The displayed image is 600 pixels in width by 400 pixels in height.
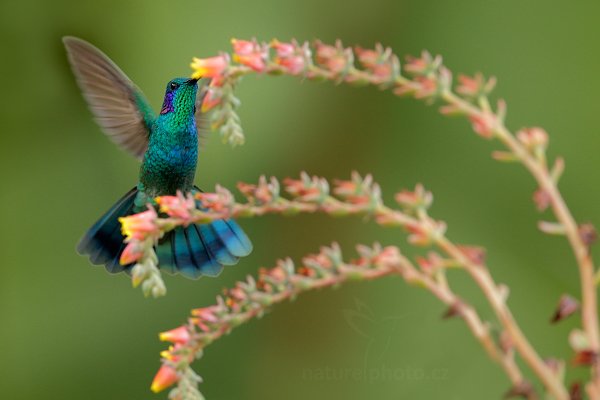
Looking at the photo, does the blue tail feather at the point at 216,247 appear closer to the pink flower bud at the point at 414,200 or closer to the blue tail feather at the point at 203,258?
the blue tail feather at the point at 203,258

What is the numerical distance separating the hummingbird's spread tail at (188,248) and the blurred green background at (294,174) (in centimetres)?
57

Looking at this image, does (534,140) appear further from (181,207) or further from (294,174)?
(294,174)

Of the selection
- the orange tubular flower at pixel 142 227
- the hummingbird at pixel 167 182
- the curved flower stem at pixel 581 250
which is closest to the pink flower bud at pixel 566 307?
the curved flower stem at pixel 581 250

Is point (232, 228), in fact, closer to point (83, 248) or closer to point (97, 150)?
point (83, 248)

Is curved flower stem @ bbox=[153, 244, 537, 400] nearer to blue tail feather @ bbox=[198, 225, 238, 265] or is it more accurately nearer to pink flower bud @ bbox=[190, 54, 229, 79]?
pink flower bud @ bbox=[190, 54, 229, 79]

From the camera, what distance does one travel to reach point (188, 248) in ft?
4.31

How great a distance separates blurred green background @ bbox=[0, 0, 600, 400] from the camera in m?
1.87

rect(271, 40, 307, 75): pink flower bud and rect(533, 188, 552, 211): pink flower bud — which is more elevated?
rect(271, 40, 307, 75): pink flower bud

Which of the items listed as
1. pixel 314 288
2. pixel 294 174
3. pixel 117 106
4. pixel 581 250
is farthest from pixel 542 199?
pixel 294 174

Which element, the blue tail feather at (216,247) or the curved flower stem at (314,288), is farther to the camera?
the blue tail feather at (216,247)

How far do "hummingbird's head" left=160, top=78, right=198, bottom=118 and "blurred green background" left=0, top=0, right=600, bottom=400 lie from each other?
2.03 feet

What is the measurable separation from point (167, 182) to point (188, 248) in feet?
0.35

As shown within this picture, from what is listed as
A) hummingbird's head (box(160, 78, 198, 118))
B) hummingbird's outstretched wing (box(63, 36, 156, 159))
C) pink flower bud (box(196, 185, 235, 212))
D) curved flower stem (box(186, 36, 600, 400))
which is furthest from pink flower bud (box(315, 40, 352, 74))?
hummingbird's outstretched wing (box(63, 36, 156, 159))

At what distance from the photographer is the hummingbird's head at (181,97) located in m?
1.24
